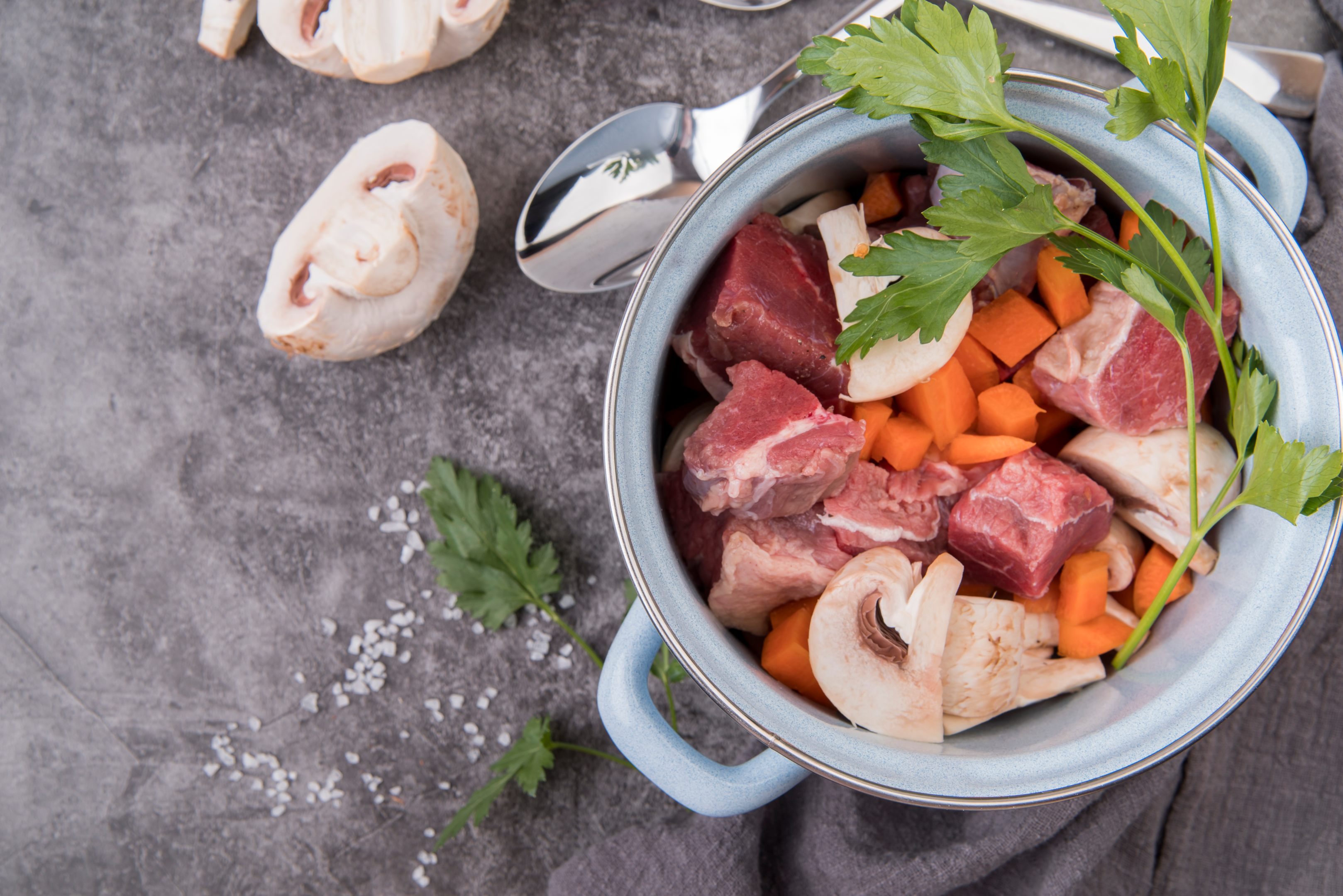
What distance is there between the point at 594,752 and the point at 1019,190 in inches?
50.8

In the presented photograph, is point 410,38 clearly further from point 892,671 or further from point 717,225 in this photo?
point 892,671

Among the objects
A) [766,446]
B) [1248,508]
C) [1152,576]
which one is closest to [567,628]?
[766,446]

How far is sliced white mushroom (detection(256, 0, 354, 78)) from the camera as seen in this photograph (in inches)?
64.0

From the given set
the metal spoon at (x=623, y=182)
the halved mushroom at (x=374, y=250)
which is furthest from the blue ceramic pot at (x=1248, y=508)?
the halved mushroom at (x=374, y=250)

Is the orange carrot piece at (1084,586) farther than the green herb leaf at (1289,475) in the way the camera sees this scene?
Yes

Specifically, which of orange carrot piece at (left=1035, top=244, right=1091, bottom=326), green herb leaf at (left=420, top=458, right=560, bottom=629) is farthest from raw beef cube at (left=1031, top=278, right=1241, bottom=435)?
green herb leaf at (left=420, top=458, right=560, bottom=629)

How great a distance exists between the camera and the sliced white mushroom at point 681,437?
1326 millimetres

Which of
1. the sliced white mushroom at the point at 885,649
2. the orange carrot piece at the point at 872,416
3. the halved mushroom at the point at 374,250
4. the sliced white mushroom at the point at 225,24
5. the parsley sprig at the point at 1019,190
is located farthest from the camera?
the sliced white mushroom at the point at 225,24

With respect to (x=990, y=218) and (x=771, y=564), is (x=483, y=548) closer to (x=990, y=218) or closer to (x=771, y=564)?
(x=771, y=564)

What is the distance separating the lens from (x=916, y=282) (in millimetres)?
1120

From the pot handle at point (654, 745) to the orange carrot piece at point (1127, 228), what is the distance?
3.08 feet

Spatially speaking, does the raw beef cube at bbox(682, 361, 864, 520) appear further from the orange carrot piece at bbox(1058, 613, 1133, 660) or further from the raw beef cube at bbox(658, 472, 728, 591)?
the orange carrot piece at bbox(1058, 613, 1133, 660)

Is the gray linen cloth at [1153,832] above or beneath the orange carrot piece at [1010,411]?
beneath

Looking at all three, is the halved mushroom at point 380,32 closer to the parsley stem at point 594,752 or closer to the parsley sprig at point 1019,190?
the parsley sprig at point 1019,190
